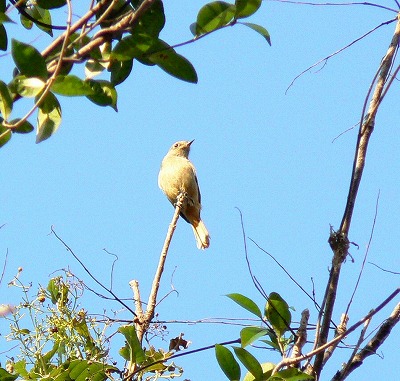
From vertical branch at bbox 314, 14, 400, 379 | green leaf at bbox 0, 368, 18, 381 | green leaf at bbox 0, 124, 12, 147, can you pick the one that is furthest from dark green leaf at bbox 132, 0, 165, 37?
green leaf at bbox 0, 368, 18, 381

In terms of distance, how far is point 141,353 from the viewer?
2.41 meters

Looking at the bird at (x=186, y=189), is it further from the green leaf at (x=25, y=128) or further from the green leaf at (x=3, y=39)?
the green leaf at (x=25, y=128)

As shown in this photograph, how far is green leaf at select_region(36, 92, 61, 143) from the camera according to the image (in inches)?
52.6

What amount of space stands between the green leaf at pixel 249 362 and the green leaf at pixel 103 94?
66 centimetres

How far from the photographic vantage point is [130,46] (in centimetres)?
135

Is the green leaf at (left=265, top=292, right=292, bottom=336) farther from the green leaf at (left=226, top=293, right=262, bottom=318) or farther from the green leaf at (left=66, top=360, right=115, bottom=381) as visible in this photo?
the green leaf at (left=66, top=360, right=115, bottom=381)

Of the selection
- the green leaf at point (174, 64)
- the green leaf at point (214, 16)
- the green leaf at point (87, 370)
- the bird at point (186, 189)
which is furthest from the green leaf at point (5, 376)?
the bird at point (186, 189)

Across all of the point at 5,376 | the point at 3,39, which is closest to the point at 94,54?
the point at 3,39

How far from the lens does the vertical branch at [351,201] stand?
5.18 feet

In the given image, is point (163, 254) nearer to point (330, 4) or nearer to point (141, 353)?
point (141, 353)

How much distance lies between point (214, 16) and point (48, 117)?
1.20 feet

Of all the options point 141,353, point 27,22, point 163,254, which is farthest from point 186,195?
point 27,22

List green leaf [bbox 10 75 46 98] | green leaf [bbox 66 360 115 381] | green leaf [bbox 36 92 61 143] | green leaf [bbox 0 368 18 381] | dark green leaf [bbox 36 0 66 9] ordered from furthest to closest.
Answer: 1. green leaf [bbox 66 360 115 381]
2. green leaf [bbox 0 368 18 381]
3. dark green leaf [bbox 36 0 66 9]
4. green leaf [bbox 36 92 61 143]
5. green leaf [bbox 10 75 46 98]

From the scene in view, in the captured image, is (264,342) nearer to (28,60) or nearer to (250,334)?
(250,334)
